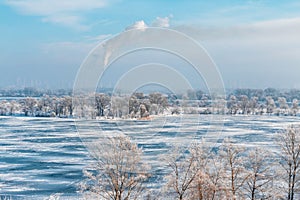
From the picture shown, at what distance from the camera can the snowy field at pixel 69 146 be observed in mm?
11328

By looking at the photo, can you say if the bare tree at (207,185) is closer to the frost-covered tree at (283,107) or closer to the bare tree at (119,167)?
the bare tree at (119,167)

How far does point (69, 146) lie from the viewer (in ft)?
60.4

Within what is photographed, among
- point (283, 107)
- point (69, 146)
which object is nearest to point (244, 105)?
point (283, 107)

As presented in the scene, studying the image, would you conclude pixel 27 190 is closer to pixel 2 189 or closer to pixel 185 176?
pixel 2 189

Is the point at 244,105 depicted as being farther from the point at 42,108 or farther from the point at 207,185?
the point at 207,185

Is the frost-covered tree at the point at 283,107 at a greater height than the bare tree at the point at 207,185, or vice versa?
the frost-covered tree at the point at 283,107

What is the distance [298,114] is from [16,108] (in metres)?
26.7

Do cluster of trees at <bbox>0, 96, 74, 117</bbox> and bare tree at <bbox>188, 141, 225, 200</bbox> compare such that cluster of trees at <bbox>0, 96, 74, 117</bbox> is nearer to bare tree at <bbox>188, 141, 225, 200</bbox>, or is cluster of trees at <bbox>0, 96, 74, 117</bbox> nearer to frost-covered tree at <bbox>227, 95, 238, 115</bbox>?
frost-covered tree at <bbox>227, 95, 238, 115</bbox>

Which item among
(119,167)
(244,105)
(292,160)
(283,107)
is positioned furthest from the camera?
(283,107)

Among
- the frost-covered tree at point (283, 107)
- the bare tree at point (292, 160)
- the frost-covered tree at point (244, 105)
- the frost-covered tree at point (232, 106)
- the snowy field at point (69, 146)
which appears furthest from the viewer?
the frost-covered tree at point (244, 105)

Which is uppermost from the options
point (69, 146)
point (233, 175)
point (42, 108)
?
point (233, 175)

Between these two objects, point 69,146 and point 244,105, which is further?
point 244,105

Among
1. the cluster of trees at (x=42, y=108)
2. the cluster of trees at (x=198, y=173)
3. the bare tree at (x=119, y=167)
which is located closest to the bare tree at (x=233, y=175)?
the cluster of trees at (x=198, y=173)

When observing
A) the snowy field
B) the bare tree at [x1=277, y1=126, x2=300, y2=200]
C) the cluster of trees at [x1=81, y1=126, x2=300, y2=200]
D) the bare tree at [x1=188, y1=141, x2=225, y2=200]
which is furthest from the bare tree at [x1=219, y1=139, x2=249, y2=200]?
the snowy field
